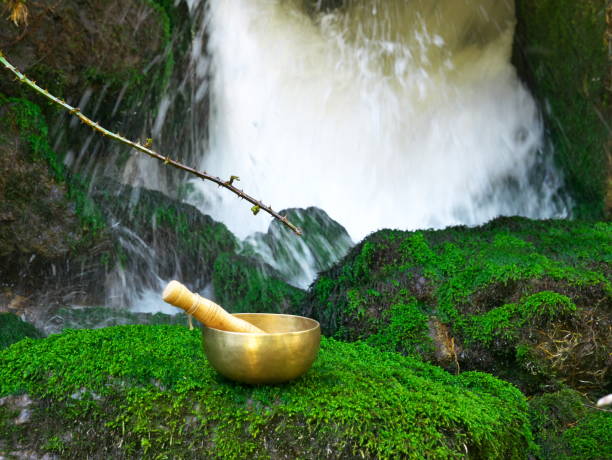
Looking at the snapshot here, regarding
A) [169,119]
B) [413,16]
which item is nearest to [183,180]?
[169,119]

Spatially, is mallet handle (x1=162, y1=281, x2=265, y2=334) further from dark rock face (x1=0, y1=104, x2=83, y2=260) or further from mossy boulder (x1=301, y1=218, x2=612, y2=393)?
dark rock face (x1=0, y1=104, x2=83, y2=260)

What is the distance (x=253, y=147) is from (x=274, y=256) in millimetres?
2841

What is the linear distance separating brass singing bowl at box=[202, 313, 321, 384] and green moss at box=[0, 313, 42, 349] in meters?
2.80

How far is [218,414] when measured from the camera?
195 cm

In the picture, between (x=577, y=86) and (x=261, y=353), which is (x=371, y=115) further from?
(x=261, y=353)

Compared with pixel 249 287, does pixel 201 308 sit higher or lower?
lower

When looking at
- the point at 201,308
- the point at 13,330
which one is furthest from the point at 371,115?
the point at 201,308

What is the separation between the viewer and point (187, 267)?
19.5ft

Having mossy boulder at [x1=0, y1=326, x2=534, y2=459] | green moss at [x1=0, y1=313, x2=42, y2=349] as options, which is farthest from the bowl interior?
green moss at [x1=0, y1=313, x2=42, y2=349]

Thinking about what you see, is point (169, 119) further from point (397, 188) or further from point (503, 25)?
point (503, 25)

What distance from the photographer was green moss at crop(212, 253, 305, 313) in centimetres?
496

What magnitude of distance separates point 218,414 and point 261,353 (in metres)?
0.29

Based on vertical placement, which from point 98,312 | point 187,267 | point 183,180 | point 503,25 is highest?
point 503,25

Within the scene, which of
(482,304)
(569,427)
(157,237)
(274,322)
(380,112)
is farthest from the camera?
(380,112)
